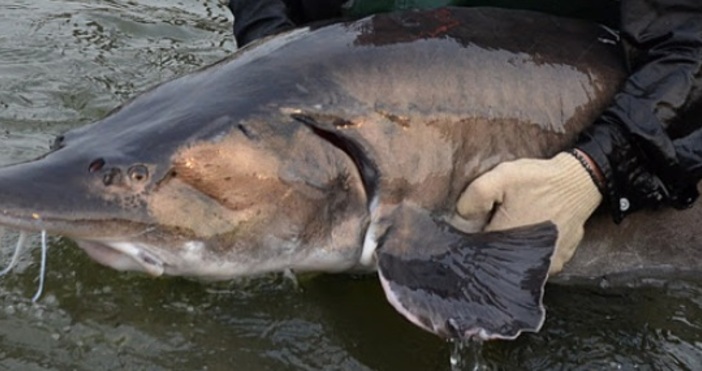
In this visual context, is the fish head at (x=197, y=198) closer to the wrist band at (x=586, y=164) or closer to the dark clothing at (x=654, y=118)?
the wrist band at (x=586, y=164)

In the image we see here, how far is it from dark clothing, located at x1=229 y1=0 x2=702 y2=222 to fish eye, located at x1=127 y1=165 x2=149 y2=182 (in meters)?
1.22

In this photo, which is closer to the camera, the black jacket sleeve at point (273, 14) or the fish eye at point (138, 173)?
the fish eye at point (138, 173)

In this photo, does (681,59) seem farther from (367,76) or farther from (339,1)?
(339,1)

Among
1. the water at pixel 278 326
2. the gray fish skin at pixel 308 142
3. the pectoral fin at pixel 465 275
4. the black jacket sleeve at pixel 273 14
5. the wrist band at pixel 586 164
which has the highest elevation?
the gray fish skin at pixel 308 142

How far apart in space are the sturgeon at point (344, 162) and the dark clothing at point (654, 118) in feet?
0.41

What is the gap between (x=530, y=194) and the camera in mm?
2951

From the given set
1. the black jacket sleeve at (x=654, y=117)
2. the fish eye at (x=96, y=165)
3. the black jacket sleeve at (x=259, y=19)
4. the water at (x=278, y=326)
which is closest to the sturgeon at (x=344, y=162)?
the fish eye at (x=96, y=165)

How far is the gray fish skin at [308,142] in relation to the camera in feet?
8.57

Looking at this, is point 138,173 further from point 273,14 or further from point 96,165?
point 273,14

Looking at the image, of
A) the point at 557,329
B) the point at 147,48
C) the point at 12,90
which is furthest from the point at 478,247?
the point at 147,48

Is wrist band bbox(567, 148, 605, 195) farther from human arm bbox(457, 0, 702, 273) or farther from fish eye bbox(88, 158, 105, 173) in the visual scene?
fish eye bbox(88, 158, 105, 173)

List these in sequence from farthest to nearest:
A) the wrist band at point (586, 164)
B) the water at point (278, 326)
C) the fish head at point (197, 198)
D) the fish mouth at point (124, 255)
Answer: the wrist band at point (586, 164)
the water at point (278, 326)
the fish mouth at point (124, 255)
the fish head at point (197, 198)

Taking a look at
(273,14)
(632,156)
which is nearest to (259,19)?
(273,14)

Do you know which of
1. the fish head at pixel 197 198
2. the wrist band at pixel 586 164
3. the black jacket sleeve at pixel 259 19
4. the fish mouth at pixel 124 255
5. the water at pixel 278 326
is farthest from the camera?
the black jacket sleeve at pixel 259 19
